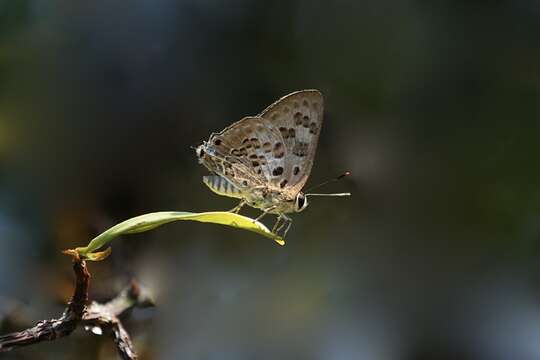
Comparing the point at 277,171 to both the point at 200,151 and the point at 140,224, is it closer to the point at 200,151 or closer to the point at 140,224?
the point at 200,151

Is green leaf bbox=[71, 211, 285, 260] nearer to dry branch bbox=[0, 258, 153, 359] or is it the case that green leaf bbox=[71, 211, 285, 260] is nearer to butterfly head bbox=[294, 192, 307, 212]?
dry branch bbox=[0, 258, 153, 359]

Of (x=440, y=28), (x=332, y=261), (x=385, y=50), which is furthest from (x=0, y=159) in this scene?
(x=440, y=28)

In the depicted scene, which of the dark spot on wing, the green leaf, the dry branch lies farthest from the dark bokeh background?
the green leaf

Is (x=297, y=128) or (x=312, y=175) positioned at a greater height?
(x=297, y=128)

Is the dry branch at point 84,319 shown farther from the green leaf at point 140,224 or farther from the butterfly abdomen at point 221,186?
the butterfly abdomen at point 221,186

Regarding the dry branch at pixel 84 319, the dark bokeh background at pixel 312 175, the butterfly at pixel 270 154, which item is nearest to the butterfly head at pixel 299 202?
the butterfly at pixel 270 154

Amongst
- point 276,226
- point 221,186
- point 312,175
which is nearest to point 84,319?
point 221,186
